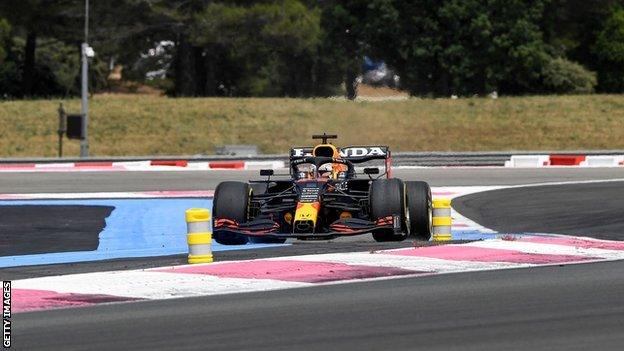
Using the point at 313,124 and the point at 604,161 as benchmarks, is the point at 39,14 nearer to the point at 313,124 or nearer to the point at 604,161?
the point at 313,124

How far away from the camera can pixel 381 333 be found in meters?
8.09

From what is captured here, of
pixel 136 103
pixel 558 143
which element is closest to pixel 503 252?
pixel 558 143

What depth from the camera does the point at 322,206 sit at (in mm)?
14289

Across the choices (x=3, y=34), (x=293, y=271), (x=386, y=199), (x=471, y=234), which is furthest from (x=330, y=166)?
(x=3, y=34)

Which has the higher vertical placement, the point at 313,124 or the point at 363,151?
the point at 313,124

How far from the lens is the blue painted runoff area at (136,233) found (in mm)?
13750

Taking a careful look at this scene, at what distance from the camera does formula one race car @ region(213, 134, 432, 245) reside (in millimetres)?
13984

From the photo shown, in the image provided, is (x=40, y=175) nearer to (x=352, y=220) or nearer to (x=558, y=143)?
(x=352, y=220)

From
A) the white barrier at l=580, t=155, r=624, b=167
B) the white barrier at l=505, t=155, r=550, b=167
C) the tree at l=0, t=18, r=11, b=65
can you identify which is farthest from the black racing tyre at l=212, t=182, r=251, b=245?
the tree at l=0, t=18, r=11, b=65

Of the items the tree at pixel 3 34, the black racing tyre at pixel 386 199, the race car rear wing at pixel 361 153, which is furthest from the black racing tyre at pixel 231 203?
the tree at pixel 3 34

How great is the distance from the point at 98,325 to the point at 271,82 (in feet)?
232

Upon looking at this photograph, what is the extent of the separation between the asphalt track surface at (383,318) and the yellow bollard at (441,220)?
3617mm

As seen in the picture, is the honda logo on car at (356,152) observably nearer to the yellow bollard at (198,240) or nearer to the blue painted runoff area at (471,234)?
the blue painted runoff area at (471,234)

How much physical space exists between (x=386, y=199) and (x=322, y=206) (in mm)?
733
